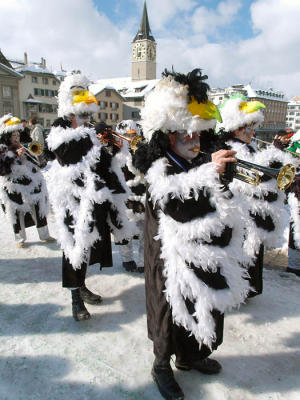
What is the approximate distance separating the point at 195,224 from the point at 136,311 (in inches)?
74.9

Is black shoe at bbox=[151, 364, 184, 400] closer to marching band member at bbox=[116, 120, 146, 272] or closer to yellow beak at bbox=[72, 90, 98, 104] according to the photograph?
marching band member at bbox=[116, 120, 146, 272]

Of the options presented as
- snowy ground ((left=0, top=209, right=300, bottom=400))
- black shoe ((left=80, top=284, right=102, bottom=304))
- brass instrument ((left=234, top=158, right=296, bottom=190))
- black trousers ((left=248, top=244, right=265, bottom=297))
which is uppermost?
brass instrument ((left=234, top=158, right=296, bottom=190))

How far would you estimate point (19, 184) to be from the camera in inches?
203

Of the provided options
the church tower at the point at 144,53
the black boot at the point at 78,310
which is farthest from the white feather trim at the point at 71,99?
the church tower at the point at 144,53

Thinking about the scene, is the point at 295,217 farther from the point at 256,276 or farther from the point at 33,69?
the point at 33,69

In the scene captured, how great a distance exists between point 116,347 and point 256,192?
2.26m

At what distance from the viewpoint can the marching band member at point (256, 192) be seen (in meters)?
3.39

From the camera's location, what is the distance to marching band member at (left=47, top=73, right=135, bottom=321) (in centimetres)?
309

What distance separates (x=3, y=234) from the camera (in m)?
5.85

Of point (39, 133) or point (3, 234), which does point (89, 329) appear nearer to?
point (3, 234)

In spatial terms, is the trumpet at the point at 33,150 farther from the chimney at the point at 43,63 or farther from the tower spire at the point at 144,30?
the tower spire at the point at 144,30

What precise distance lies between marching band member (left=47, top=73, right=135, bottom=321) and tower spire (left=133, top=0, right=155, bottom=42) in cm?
11278

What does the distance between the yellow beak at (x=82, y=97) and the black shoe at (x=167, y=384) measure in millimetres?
2724

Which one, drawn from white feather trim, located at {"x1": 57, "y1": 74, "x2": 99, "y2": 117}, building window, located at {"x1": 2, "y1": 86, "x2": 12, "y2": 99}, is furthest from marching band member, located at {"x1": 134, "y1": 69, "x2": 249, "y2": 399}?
building window, located at {"x1": 2, "y1": 86, "x2": 12, "y2": 99}
